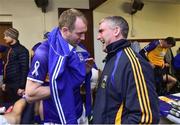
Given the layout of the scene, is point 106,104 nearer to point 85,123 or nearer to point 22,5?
point 85,123

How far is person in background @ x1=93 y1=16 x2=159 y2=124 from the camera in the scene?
5.15 feet

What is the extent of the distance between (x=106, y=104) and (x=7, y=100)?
10.6ft

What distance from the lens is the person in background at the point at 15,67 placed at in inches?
163

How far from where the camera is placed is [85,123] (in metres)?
1.93

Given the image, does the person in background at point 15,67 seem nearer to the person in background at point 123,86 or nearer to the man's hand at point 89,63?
the man's hand at point 89,63

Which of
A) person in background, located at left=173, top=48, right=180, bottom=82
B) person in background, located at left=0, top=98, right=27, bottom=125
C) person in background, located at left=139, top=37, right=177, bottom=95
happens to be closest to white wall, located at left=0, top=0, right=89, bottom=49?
person in background, located at left=139, top=37, right=177, bottom=95

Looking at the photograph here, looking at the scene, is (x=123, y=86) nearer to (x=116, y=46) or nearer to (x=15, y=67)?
(x=116, y=46)

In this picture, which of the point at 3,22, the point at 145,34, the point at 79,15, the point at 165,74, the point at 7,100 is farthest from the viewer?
the point at 145,34

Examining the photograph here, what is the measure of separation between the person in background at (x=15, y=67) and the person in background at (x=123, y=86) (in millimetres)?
2525

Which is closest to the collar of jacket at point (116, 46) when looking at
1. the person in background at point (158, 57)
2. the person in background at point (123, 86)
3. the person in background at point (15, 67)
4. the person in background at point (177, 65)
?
the person in background at point (123, 86)

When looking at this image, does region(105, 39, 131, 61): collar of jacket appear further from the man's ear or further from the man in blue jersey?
the man in blue jersey

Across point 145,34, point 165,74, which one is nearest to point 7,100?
point 165,74

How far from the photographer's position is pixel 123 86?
63.0 inches

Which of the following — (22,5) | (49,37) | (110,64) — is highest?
(22,5)
